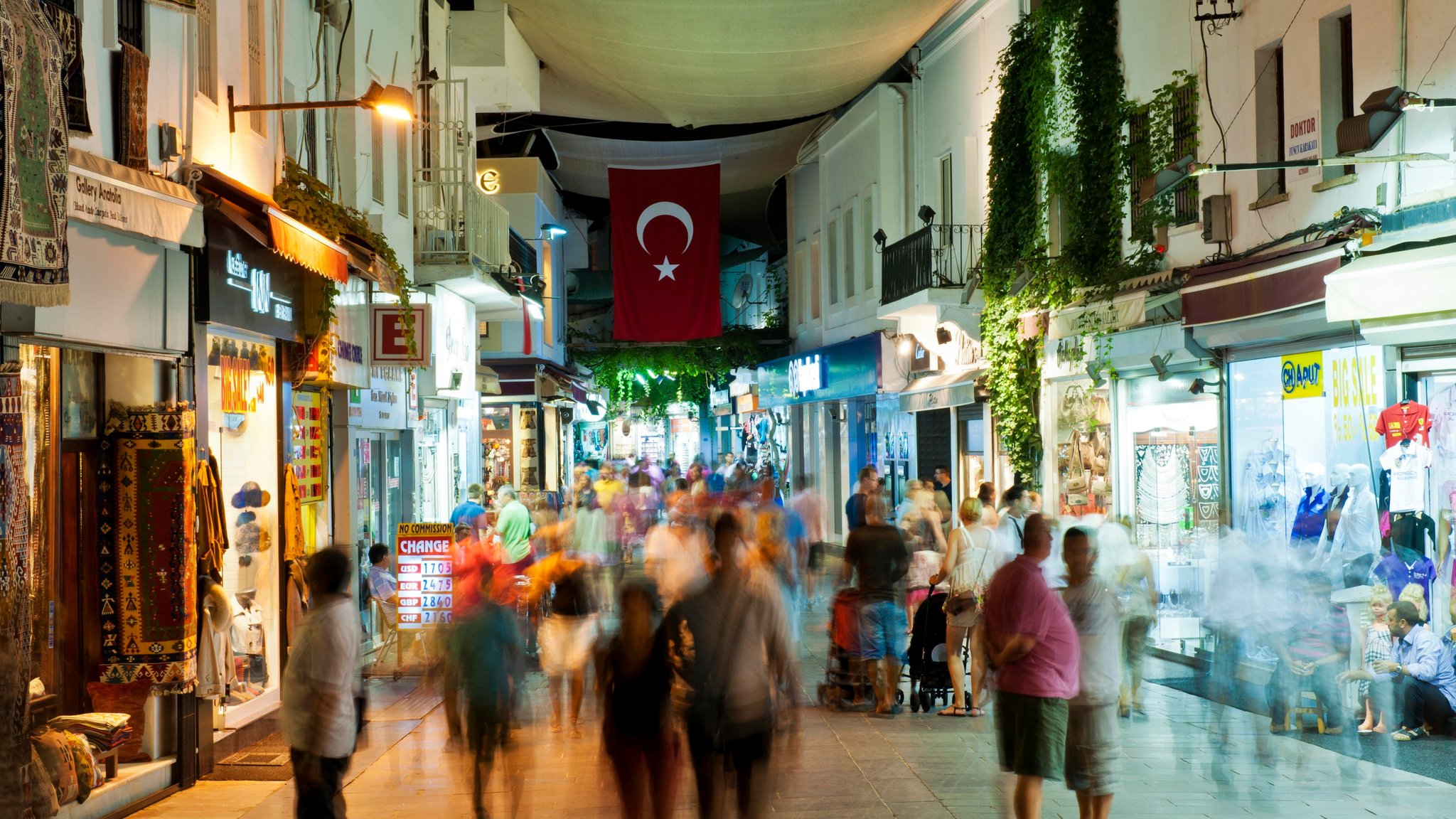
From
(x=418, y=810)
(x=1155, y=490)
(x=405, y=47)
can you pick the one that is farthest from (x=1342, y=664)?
(x=405, y=47)

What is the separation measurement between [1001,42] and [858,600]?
10882 millimetres

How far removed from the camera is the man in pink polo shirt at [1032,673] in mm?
6816

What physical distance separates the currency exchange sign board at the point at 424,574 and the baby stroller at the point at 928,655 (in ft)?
15.6

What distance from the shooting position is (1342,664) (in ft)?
32.0

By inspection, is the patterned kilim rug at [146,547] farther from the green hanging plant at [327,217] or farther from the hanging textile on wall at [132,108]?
the green hanging plant at [327,217]

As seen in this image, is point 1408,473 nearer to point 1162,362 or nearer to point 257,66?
point 1162,362

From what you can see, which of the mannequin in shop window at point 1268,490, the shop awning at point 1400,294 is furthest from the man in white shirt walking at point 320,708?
the mannequin in shop window at point 1268,490

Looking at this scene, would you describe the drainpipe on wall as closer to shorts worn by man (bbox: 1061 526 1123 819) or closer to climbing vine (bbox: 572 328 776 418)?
climbing vine (bbox: 572 328 776 418)

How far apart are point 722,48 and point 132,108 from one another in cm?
1208

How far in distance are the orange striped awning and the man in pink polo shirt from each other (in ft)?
20.5

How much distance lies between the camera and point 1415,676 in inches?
396

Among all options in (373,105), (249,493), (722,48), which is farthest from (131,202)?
(722,48)

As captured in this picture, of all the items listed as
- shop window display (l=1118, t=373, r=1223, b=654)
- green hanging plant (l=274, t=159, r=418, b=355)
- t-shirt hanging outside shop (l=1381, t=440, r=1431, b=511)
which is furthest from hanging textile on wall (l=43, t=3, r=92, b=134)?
shop window display (l=1118, t=373, r=1223, b=654)

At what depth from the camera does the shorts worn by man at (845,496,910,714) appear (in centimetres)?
1133
